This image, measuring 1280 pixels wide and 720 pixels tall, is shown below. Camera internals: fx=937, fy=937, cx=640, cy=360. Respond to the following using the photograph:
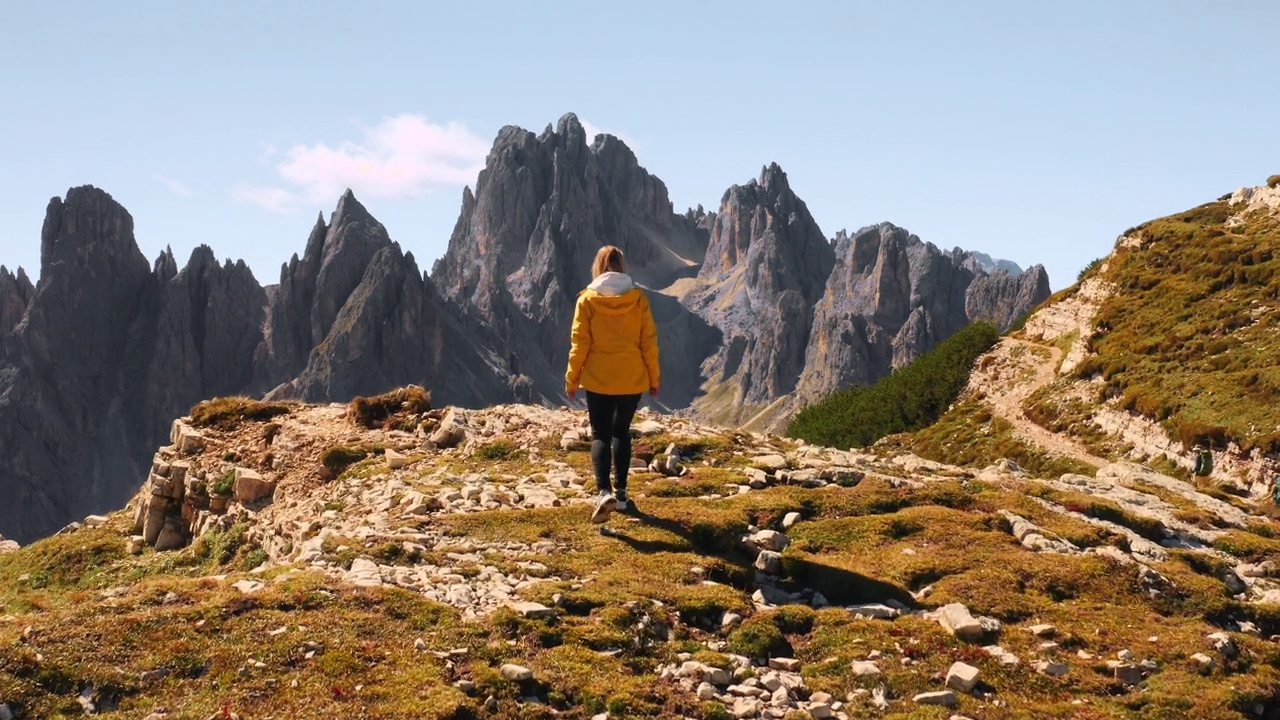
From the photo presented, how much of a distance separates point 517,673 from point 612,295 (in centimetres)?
765

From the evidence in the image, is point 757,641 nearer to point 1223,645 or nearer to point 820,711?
point 820,711

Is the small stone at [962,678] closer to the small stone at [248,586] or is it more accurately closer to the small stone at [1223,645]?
the small stone at [1223,645]

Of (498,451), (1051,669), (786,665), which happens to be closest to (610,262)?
(498,451)

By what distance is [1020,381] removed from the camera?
80.2m

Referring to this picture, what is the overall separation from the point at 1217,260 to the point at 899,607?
73833mm

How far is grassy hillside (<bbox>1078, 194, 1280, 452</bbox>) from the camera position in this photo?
53.4 metres

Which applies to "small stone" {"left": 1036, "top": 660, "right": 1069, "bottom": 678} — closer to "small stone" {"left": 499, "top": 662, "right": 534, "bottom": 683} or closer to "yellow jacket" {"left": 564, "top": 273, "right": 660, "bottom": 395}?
"small stone" {"left": 499, "top": 662, "right": 534, "bottom": 683}

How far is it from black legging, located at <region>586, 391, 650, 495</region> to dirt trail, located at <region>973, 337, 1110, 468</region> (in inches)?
2081

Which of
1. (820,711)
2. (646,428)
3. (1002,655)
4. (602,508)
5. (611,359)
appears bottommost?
(820,711)

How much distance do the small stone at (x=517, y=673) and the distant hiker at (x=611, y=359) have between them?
19.8 ft

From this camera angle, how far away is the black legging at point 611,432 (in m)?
17.1

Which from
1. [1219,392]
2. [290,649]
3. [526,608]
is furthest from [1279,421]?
[290,649]

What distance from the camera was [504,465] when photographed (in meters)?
22.6

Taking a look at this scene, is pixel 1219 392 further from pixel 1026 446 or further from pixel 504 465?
pixel 504 465
